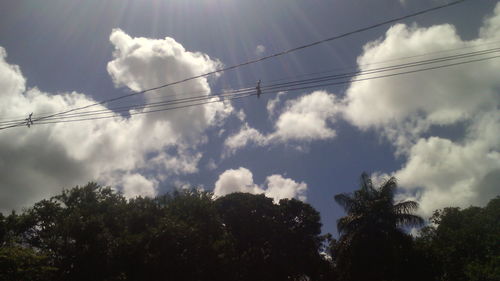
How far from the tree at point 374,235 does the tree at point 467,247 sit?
99.0 inches

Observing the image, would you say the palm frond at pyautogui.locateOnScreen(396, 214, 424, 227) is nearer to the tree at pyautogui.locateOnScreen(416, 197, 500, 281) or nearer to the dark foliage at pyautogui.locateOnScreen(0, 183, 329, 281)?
the tree at pyautogui.locateOnScreen(416, 197, 500, 281)

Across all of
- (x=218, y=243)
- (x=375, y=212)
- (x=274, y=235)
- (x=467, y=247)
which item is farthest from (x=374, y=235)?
(x=274, y=235)

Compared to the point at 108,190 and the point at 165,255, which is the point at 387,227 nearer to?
the point at 165,255

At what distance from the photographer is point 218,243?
21781 mm

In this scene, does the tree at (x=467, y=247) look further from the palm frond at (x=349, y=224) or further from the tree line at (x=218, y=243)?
the palm frond at (x=349, y=224)

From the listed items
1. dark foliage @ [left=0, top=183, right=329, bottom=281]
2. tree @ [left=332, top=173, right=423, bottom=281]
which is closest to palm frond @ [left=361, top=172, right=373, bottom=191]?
tree @ [left=332, top=173, right=423, bottom=281]

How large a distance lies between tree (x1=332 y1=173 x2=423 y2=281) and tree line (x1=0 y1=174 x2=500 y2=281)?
0.07 meters

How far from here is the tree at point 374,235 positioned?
22781 millimetres

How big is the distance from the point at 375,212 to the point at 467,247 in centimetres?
796

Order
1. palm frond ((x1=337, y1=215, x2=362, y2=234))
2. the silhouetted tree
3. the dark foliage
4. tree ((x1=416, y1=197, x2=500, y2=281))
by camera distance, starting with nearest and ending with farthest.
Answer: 1. the dark foliage
2. tree ((x1=416, y1=197, x2=500, y2=281))
3. palm frond ((x1=337, y1=215, x2=362, y2=234))
4. the silhouetted tree

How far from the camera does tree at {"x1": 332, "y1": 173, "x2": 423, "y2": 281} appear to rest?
74.7ft

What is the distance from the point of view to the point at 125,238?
20.1 metres

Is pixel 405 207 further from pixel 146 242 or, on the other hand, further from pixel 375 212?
pixel 146 242

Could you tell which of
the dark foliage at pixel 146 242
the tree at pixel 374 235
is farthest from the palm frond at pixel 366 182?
the dark foliage at pixel 146 242
